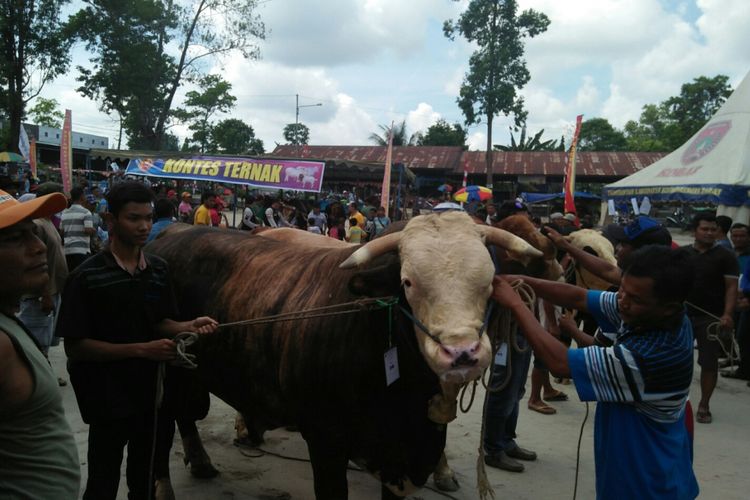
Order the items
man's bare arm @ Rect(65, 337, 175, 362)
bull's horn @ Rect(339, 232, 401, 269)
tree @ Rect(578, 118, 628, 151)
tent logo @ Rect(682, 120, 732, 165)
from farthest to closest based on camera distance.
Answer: tree @ Rect(578, 118, 628, 151) < tent logo @ Rect(682, 120, 732, 165) < bull's horn @ Rect(339, 232, 401, 269) < man's bare arm @ Rect(65, 337, 175, 362)

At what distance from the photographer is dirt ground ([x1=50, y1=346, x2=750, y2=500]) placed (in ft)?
12.6

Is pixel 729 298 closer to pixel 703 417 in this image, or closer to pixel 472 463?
pixel 703 417

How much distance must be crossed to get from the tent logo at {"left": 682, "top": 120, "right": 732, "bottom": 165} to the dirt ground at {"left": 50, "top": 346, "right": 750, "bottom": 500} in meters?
7.37

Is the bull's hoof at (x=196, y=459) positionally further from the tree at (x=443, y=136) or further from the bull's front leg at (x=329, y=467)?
the tree at (x=443, y=136)

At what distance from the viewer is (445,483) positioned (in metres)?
3.83

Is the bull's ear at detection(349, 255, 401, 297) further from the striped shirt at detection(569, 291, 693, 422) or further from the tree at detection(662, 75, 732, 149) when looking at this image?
the tree at detection(662, 75, 732, 149)

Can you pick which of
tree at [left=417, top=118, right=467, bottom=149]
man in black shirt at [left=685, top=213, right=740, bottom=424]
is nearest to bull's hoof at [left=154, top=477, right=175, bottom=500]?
man in black shirt at [left=685, top=213, right=740, bottom=424]

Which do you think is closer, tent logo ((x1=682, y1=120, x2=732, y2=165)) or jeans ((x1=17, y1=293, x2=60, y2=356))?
jeans ((x1=17, y1=293, x2=60, y2=356))

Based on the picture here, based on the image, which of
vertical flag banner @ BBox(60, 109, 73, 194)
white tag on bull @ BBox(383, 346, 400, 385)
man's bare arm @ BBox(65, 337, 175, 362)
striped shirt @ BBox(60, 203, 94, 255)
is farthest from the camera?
vertical flag banner @ BBox(60, 109, 73, 194)

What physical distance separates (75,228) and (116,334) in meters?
5.01

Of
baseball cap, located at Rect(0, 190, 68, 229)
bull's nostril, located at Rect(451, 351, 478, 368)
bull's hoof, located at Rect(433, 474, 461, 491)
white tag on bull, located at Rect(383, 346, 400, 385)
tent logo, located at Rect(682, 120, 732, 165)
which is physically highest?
tent logo, located at Rect(682, 120, 732, 165)

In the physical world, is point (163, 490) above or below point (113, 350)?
below

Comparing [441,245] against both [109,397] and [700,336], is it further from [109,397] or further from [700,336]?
[700,336]

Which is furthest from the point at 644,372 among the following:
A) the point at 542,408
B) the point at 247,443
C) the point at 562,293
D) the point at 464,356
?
the point at 542,408
